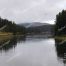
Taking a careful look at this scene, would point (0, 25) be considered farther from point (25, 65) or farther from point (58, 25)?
point (25, 65)

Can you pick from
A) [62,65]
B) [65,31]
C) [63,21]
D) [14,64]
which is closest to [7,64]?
[14,64]

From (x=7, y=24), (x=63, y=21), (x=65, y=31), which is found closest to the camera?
(x=65, y=31)

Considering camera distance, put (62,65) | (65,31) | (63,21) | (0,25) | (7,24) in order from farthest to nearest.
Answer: (7,24)
(0,25)
(63,21)
(65,31)
(62,65)

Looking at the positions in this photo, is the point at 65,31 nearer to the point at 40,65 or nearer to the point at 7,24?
the point at 7,24

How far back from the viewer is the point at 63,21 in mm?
126312

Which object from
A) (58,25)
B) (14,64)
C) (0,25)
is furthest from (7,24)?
(14,64)

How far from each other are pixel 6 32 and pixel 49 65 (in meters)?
137

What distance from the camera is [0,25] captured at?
528 ft

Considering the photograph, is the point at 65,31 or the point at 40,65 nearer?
the point at 40,65

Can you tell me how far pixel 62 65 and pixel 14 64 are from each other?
5.00 metres

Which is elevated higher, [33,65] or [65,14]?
[65,14]

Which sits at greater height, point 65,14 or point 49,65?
point 65,14

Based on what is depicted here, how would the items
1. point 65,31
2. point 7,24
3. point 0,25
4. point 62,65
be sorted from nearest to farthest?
point 62,65 → point 65,31 → point 0,25 → point 7,24

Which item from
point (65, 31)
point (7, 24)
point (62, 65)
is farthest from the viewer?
point (7, 24)
